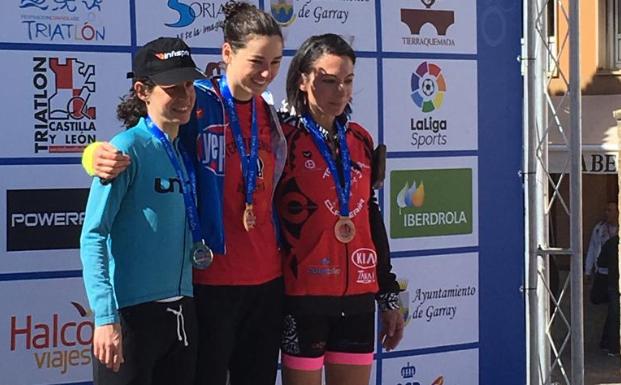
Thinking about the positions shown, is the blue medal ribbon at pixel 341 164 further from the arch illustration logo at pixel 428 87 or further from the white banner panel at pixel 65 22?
the arch illustration logo at pixel 428 87

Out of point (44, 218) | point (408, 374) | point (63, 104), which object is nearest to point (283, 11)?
point (63, 104)

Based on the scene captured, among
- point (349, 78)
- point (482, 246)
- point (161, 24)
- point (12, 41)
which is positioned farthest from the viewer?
point (482, 246)

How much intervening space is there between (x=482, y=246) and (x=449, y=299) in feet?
1.17

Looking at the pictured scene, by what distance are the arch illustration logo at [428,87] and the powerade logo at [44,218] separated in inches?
72.4

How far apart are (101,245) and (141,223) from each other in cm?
15

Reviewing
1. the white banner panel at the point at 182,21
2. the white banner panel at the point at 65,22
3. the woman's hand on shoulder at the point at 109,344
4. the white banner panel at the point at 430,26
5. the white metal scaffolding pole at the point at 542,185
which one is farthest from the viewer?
the white banner panel at the point at 430,26

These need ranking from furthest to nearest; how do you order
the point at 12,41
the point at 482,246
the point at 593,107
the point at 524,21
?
the point at 593,107
the point at 482,246
the point at 524,21
the point at 12,41

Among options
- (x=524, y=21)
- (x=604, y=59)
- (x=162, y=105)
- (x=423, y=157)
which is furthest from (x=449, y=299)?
(x=604, y=59)

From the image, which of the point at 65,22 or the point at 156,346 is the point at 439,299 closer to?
the point at 65,22

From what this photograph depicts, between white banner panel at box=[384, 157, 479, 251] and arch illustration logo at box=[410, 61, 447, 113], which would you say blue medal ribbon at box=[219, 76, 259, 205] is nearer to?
white banner panel at box=[384, 157, 479, 251]

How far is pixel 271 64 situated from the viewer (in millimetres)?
3262

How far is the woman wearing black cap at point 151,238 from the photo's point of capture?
2.93 metres

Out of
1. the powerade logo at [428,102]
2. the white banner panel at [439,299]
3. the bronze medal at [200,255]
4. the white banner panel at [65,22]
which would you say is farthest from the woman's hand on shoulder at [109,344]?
the powerade logo at [428,102]

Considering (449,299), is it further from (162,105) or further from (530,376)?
(162,105)
